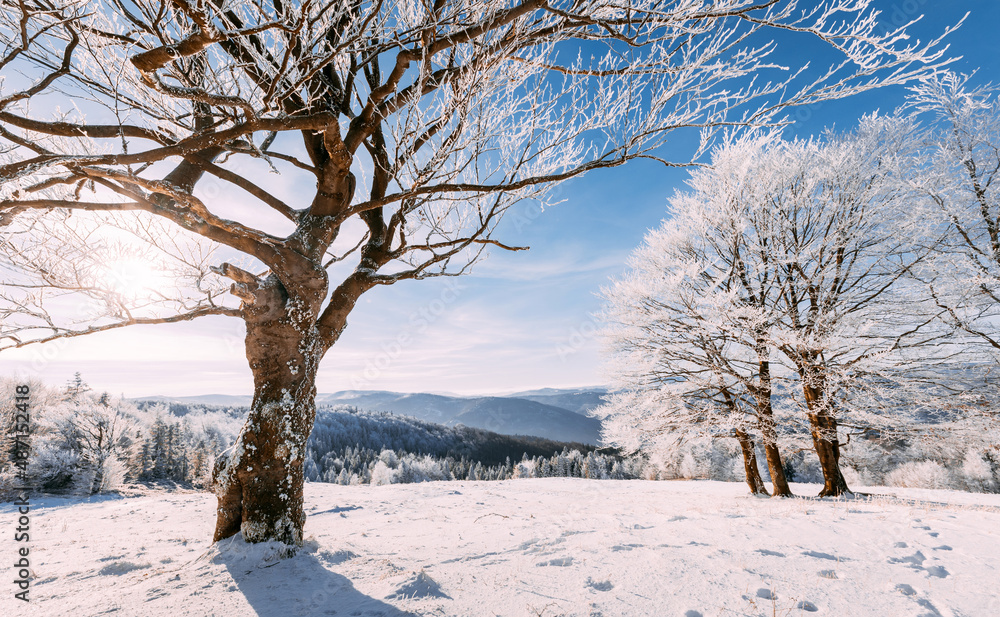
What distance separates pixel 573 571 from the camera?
279 cm

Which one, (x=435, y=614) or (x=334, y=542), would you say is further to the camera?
(x=334, y=542)

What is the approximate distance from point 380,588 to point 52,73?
4.72 metres

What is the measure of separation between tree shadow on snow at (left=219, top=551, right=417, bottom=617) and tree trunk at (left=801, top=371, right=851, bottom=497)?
8.66m

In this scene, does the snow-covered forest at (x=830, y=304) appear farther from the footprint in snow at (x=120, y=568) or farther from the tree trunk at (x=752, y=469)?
the footprint in snow at (x=120, y=568)

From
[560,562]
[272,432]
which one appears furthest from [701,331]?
[272,432]

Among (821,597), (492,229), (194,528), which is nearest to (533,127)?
(492,229)

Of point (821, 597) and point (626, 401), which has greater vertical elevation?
point (626, 401)

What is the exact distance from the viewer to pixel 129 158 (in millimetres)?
2646

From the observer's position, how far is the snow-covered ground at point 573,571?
7.54 ft

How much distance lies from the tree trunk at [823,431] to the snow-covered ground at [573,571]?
9.95 feet

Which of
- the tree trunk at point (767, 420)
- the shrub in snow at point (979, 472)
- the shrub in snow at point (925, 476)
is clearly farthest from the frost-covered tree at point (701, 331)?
the shrub in snow at point (979, 472)

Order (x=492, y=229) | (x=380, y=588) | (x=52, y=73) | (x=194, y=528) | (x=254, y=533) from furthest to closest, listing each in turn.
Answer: (x=194, y=528) → (x=492, y=229) → (x=254, y=533) → (x=52, y=73) → (x=380, y=588)

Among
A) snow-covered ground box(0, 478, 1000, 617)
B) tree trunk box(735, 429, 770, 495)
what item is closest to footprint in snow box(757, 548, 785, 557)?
snow-covered ground box(0, 478, 1000, 617)

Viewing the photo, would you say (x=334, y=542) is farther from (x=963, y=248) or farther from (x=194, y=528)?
(x=963, y=248)
